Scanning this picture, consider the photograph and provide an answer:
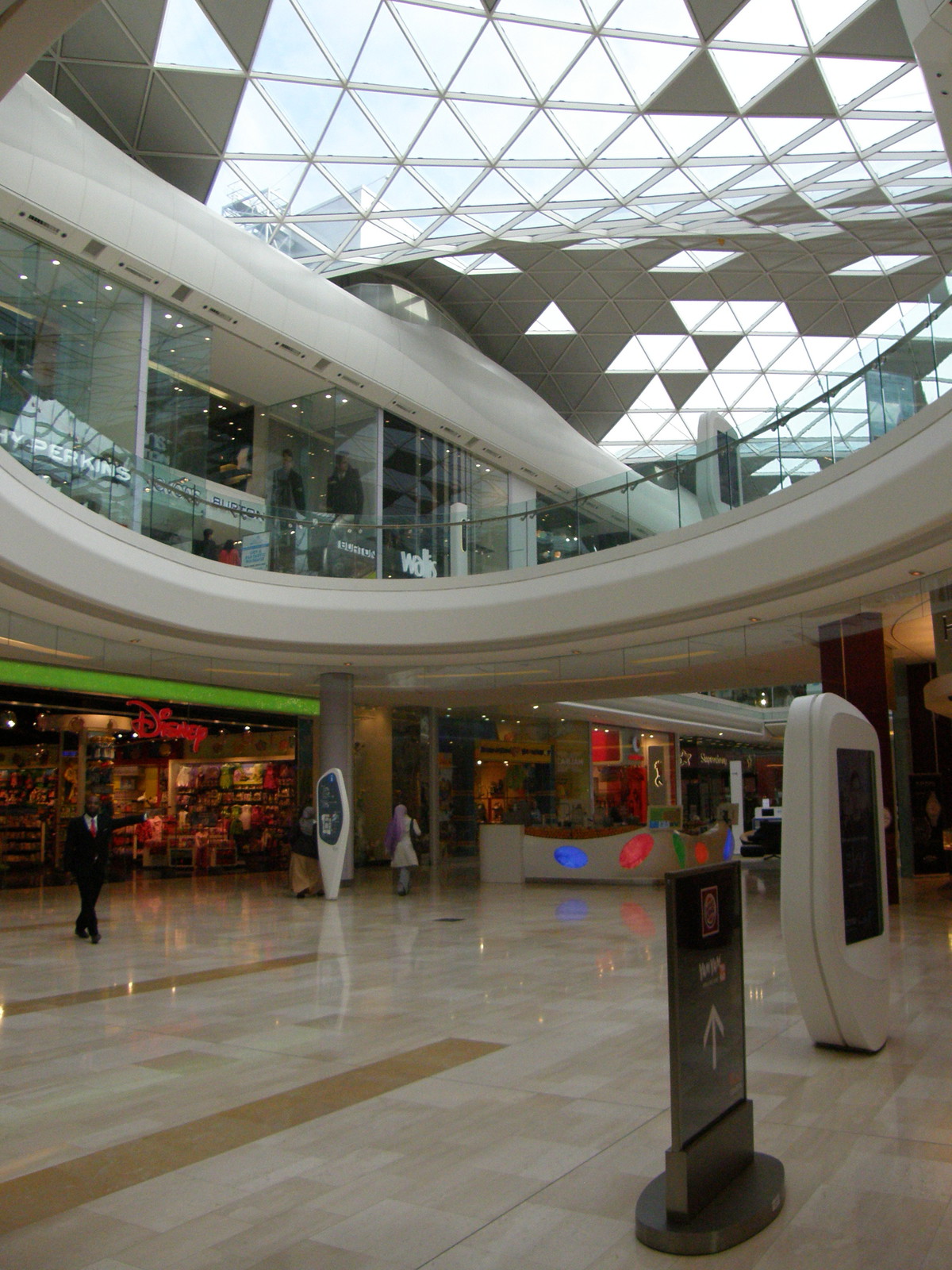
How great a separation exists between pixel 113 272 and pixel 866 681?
1702 centimetres

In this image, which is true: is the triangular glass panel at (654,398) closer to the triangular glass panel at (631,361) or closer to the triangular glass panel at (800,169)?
the triangular glass panel at (631,361)

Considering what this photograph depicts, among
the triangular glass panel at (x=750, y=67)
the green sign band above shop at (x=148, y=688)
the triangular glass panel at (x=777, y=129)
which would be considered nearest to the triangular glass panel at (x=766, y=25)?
the triangular glass panel at (x=750, y=67)

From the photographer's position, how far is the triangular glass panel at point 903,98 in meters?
18.4

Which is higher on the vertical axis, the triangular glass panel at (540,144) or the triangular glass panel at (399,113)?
the triangular glass panel at (399,113)

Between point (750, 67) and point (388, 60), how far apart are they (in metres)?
7.33

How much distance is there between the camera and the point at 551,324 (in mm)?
32938

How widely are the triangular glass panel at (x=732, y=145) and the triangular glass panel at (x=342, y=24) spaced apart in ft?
25.2

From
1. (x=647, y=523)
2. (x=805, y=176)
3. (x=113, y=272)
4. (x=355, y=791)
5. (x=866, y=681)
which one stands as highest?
(x=805, y=176)

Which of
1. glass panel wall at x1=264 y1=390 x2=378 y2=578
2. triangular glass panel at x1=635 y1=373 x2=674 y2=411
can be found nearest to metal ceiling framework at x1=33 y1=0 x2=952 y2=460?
glass panel wall at x1=264 y1=390 x2=378 y2=578

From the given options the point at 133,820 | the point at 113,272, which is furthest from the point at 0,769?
the point at 113,272

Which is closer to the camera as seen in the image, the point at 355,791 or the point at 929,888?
the point at 929,888

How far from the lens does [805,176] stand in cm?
2161

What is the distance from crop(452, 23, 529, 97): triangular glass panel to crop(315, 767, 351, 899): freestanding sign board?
14.8m

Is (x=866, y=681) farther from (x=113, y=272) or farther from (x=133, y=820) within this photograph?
(x=113, y=272)
